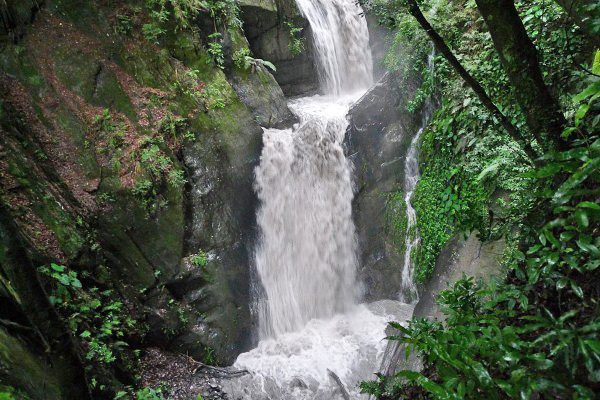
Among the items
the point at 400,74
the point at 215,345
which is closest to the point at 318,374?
the point at 215,345

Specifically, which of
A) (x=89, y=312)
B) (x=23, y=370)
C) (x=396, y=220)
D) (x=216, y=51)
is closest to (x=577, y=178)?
(x=23, y=370)

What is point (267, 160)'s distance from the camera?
319 inches

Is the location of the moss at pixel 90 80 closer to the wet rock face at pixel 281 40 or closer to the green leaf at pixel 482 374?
the wet rock face at pixel 281 40

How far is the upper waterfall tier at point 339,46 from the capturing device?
11016 mm

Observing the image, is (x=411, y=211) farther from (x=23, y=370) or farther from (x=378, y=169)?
(x=23, y=370)

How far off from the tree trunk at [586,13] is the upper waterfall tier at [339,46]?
367 inches

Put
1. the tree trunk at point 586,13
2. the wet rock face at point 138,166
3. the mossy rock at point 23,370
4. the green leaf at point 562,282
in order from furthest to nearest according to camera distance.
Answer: the wet rock face at point 138,166
the mossy rock at point 23,370
the tree trunk at point 586,13
the green leaf at point 562,282

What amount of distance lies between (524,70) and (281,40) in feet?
30.6

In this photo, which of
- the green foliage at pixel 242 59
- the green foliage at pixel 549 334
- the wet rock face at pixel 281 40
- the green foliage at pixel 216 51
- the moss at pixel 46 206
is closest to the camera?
the green foliage at pixel 549 334

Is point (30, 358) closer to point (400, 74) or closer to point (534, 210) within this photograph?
point (534, 210)

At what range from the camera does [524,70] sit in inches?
88.7

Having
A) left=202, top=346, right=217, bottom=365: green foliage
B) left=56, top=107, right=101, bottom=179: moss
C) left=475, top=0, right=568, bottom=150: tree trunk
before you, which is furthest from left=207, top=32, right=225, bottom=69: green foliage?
left=475, top=0, right=568, bottom=150: tree trunk

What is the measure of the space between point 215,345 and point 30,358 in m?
4.58

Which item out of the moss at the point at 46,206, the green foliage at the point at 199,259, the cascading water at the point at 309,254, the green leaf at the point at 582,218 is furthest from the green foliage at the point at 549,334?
the cascading water at the point at 309,254
